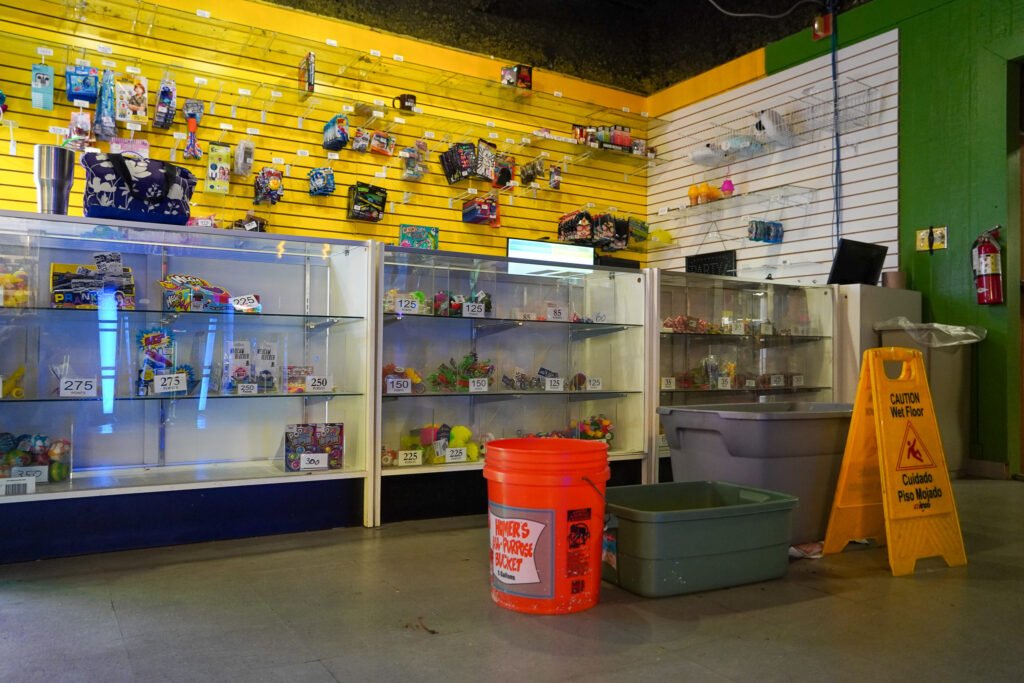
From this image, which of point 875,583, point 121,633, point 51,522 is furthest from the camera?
point 51,522

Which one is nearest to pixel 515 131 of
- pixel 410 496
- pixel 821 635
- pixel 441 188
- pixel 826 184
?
pixel 441 188

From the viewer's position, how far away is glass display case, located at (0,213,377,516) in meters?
3.16

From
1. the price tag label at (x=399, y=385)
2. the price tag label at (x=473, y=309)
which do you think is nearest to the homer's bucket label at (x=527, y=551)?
the price tag label at (x=399, y=385)

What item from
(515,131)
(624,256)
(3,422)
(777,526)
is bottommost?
(777,526)

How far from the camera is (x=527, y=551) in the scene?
2461 millimetres

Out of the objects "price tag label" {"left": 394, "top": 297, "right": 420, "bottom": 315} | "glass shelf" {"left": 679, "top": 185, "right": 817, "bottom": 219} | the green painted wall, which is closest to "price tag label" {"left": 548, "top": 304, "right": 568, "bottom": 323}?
"price tag label" {"left": 394, "top": 297, "right": 420, "bottom": 315}

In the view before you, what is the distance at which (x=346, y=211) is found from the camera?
6.59m

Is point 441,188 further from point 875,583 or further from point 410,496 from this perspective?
point 875,583

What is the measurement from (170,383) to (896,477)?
3088 millimetres

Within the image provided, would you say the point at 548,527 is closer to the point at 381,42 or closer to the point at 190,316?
the point at 190,316

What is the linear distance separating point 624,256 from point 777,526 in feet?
18.1

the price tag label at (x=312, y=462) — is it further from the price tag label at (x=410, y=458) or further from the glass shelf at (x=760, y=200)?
the glass shelf at (x=760, y=200)

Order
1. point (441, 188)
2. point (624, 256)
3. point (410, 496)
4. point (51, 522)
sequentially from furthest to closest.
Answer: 1. point (624, 256)
2. point (441, 188)
3. point (410, 496)
4. point (51, 522)

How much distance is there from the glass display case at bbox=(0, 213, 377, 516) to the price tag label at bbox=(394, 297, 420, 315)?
0.69 feet
